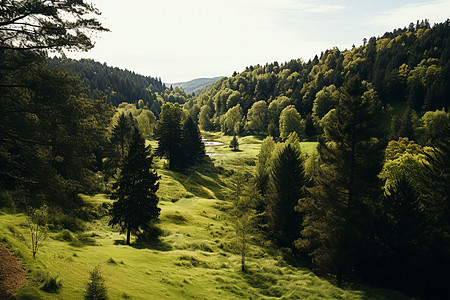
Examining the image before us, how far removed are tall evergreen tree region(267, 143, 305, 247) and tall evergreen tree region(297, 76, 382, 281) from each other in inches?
467

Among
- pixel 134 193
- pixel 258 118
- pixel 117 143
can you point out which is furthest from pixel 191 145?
pixel 258 118

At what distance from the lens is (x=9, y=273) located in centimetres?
1245

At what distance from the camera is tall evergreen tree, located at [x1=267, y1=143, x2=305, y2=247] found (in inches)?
1427

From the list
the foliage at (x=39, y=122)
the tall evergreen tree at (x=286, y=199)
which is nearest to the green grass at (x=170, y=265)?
the tall evergreen tree at (x=286, y=199)

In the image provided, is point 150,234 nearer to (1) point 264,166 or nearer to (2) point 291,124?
(1) point 264,166

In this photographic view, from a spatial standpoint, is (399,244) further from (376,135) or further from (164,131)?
(164,131)

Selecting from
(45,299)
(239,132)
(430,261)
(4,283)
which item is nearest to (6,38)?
(4,283)

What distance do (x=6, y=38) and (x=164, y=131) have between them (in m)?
57.7

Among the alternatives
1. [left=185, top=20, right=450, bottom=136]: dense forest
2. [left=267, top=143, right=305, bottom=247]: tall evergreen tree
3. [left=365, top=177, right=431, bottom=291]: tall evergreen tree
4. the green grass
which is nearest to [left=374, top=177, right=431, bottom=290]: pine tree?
[left=365, top=177, right=431, bottom=291]: tall evergreen tree

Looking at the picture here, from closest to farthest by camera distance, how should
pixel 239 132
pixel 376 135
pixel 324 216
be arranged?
pixel 376 135
pixel 324 216
pixel 239 132

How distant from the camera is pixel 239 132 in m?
144

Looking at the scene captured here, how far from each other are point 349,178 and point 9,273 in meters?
24.5

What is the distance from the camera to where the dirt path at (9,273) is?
11.1 meters

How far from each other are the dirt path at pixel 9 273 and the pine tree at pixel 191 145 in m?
56.8
